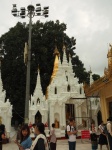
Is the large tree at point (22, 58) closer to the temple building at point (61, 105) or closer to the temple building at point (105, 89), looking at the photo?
the temple building at point (61, 105)

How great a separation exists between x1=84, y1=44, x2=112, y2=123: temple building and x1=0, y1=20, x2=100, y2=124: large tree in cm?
1785

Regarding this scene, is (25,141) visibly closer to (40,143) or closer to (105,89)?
(40,143)

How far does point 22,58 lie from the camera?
120ft

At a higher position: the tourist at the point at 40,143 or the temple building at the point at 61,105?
the temple building at the point at 61,105

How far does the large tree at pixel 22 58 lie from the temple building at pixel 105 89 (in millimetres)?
17854

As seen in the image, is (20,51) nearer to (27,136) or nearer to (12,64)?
(12,64)

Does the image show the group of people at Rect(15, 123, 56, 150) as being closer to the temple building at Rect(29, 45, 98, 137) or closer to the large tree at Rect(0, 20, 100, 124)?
the temple building at Rect(29, 45, 98, 137)

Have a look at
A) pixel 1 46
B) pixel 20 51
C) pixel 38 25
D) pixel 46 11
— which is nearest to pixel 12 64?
pixel 20 51

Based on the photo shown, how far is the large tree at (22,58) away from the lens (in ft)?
116

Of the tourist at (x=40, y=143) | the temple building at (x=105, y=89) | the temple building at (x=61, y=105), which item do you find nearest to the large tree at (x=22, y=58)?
the temple building at (x=61, y=105)

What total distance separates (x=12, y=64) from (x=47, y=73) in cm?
588

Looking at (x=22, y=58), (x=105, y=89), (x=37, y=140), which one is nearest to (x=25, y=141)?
(x=37, y=140)

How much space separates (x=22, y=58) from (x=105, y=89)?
72.6ft

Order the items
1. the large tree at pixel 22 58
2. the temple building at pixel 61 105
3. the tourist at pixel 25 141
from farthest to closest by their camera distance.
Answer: the large tree at pixel 22 58, the temple building at pixel 61 105, the tourist at pixel 25 141
